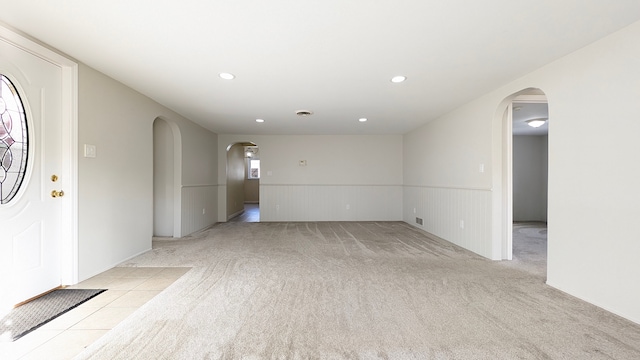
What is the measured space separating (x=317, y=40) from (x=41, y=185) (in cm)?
284

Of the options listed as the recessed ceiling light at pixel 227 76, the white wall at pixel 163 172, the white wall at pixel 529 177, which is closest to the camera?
the recessed ceiling light at pixel 227 76

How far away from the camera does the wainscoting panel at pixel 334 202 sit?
7.32 metres

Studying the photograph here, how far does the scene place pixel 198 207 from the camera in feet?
19.3

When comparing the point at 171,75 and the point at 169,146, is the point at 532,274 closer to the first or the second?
the point at 171,75

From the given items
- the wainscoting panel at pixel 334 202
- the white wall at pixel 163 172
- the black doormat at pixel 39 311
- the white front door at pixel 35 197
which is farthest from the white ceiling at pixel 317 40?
the wainscoting panel at pixel 334 202

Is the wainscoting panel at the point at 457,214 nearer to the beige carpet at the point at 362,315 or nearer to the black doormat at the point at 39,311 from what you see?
the beige carpet at the point at 362,315

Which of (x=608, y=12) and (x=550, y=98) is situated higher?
(x=608, y=12)

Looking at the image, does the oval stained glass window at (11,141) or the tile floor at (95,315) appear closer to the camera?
the tile floor at (95,315)

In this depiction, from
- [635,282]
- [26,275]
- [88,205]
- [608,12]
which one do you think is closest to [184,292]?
[26,275]

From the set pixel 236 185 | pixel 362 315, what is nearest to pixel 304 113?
pixel 362 315

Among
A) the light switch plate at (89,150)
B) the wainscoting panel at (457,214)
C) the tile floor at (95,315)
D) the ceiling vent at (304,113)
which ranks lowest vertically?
the tile floor at (95,315)

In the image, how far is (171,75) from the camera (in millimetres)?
3184

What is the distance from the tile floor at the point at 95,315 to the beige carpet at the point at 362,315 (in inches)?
5.0

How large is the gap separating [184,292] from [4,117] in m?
2.05
